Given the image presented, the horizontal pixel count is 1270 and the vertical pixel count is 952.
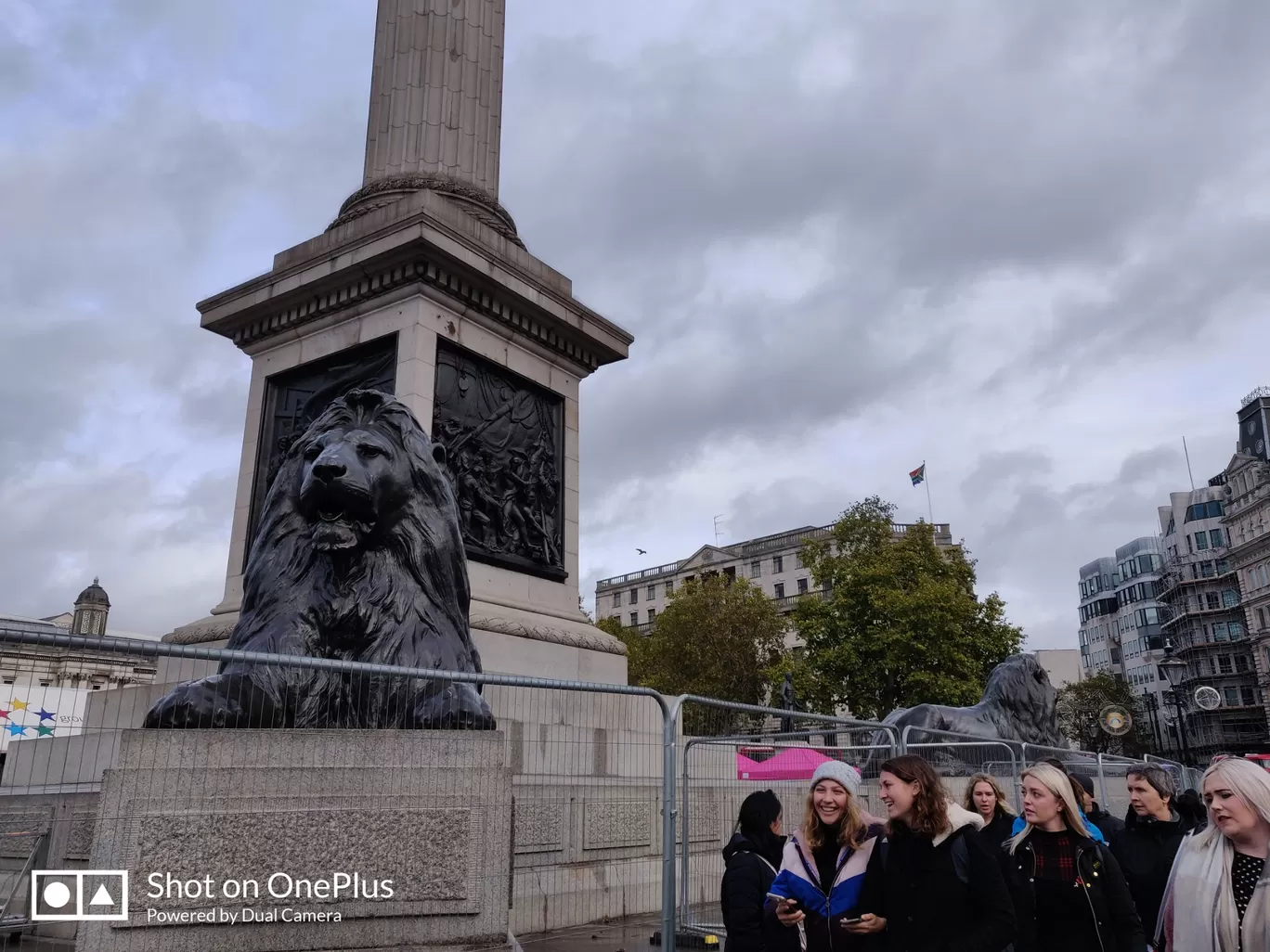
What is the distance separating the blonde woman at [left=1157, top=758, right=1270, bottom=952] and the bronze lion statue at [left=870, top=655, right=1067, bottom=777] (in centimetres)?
1399

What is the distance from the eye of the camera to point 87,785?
6625 millimetres

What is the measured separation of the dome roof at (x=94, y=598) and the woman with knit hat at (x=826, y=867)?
80136 mm

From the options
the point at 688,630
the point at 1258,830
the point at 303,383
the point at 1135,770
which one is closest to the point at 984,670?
the point at 688,630

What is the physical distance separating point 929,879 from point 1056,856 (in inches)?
28.4

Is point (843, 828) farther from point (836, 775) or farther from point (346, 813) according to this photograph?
point (346, 813)

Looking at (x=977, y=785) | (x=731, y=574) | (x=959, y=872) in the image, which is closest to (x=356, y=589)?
(x=977, y=785)

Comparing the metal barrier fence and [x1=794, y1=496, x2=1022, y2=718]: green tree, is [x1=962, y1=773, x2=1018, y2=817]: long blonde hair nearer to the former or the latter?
the metal barrier fence

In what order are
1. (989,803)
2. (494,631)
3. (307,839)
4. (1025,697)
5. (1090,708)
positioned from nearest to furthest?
(307,839) → (989,803) → (494,631) → (1025,697) → (1090,708)

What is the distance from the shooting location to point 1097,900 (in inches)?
155

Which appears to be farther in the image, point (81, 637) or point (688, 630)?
point (688, 630)

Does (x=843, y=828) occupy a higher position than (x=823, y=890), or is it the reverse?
(x=843, y=828)

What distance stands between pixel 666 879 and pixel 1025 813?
2.49 m

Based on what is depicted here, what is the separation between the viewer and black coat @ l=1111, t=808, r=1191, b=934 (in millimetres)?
5184

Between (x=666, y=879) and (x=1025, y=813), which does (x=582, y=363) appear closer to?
(x=666, y=879)
